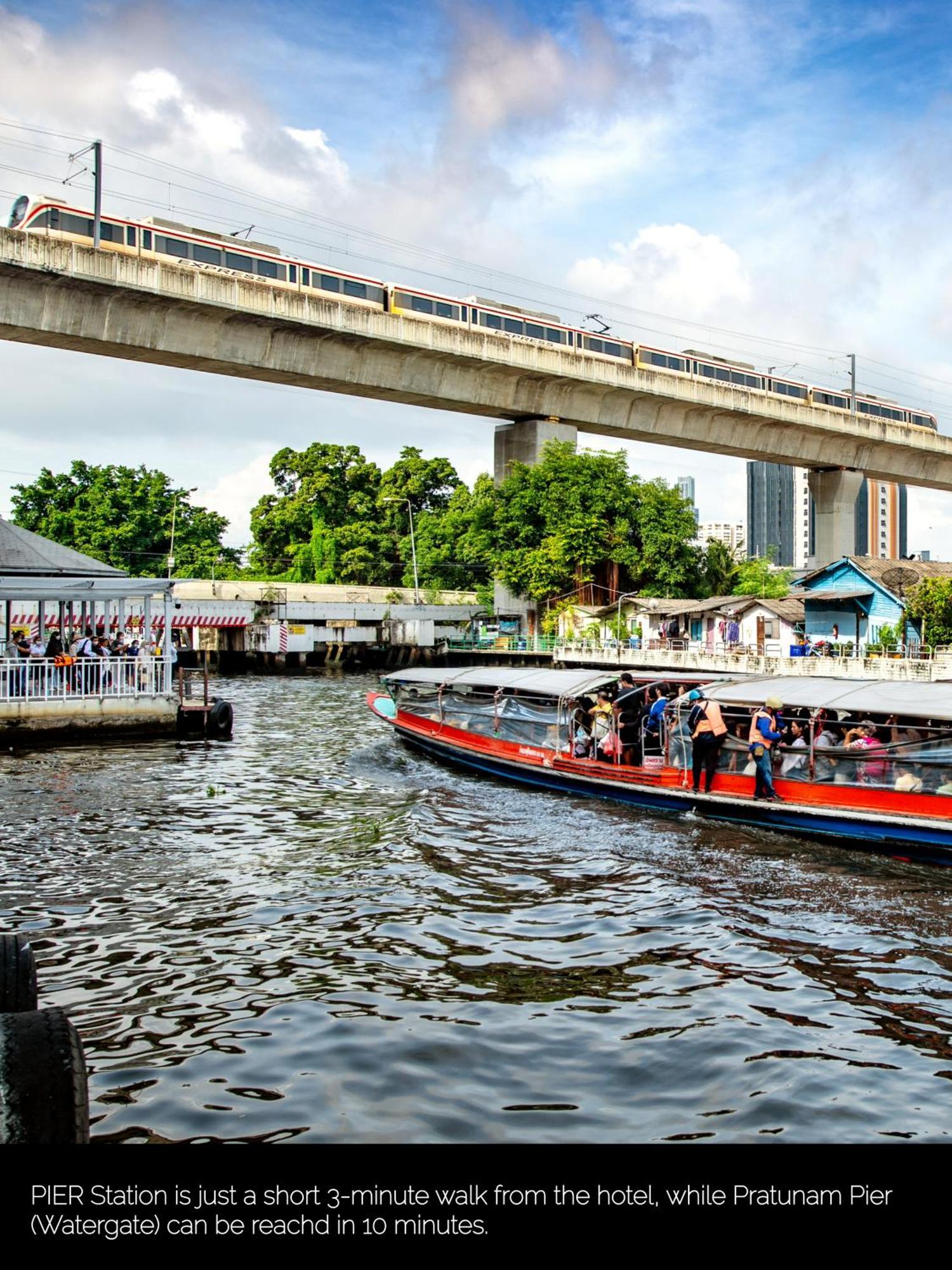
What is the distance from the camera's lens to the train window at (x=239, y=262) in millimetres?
36219

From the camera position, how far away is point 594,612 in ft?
167

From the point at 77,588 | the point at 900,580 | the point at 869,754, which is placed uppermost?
the point at 900,580

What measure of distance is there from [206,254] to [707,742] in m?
27.6

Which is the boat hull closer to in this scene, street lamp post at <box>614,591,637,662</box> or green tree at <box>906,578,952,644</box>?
green tree at <box>906,578,952,644</box>

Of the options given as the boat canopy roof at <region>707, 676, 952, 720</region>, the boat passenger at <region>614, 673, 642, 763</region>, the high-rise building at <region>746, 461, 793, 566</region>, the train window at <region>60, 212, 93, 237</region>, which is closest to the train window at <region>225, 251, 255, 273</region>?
the train window at <region>60, 212, 93, 237</region>

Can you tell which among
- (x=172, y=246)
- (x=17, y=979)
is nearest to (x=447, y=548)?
(x=172, y=246)

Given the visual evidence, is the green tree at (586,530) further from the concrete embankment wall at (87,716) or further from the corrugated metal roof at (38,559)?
the concrete embankment wall at (87,716)

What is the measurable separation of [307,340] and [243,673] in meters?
19.1

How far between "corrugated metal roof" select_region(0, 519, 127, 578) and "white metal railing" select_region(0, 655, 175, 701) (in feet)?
7.35

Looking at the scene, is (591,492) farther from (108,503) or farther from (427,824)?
(427,824)

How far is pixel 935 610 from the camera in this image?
35.1m

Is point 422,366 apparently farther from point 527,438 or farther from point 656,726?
point 656,726

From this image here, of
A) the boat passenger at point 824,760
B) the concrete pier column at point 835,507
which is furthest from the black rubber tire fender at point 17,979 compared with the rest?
the concrete pier column at point 835,507
